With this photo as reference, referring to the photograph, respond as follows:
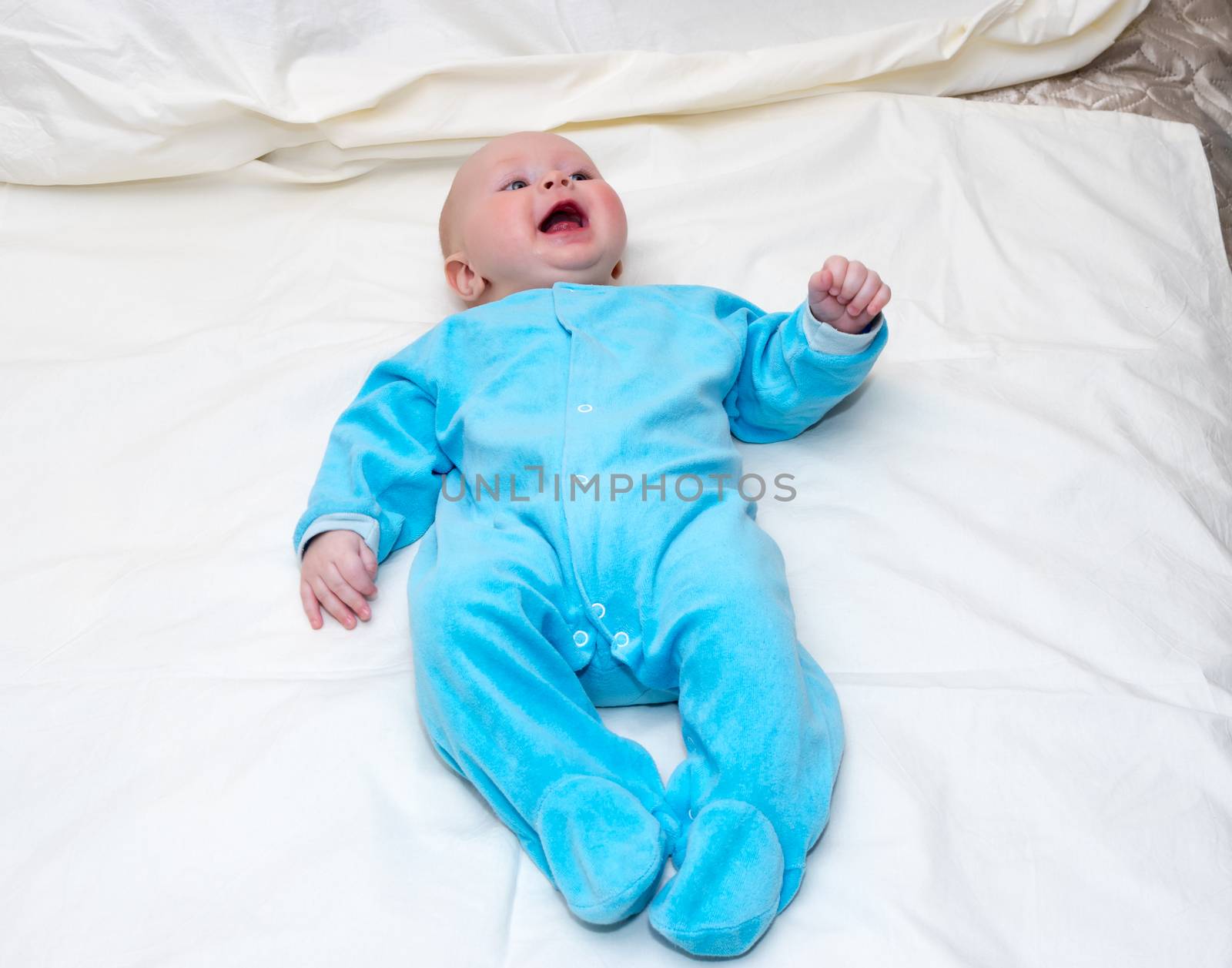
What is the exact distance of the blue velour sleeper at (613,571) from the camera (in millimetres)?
903

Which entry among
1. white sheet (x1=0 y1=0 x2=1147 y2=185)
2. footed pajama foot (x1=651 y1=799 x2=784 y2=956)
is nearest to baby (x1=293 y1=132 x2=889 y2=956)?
footed pajama foot (x1=651 y1=799 x2=784 y2=956)

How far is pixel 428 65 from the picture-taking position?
62.8 inches

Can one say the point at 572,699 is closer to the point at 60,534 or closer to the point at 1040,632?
the point at 1040,632

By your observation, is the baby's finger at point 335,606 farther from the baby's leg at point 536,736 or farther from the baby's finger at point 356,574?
the baby's leg at point 536,736

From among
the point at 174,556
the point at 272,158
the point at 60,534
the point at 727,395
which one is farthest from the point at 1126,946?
the point at 272,158

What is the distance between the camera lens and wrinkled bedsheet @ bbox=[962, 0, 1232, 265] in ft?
5.71

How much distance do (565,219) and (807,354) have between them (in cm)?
38

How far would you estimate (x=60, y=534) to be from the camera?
124 centimetres

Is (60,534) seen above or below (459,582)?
below

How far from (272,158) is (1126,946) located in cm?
147

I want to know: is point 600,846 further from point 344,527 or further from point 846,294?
point 846,294

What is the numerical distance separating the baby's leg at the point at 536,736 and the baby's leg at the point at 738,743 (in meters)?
0.04

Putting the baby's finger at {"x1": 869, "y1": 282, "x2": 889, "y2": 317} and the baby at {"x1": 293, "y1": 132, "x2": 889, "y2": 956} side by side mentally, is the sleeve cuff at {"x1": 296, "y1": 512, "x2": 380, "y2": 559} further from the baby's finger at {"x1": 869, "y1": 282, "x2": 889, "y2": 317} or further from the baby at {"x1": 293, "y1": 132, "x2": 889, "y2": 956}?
the baby's finger at {"x1": 869, "y1": 282, "x2": 889, "y2": 317}

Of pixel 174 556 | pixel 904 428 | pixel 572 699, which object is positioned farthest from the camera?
pixel 904 428
